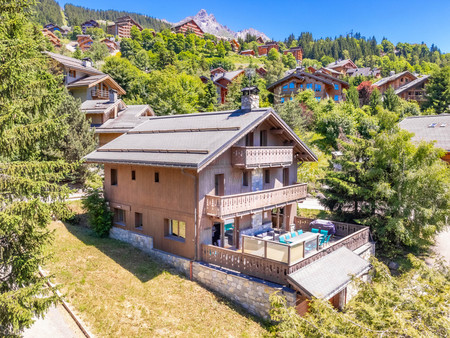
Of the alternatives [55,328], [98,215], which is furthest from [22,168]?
[98,215]

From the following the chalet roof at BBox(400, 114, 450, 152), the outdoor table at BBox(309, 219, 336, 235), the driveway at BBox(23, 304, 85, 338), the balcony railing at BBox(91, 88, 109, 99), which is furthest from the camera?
the balcony railing at BBox(91, 88, 109, 99)

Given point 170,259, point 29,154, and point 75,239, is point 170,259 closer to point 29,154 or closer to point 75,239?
point 75,239

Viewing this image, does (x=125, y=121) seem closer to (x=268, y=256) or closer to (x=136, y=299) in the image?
(x=136, y=299)

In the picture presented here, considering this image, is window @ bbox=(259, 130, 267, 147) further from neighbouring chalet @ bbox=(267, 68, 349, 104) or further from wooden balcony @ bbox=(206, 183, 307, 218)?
neighbouring chalet @ bbox=(267, 68, 349, 104)

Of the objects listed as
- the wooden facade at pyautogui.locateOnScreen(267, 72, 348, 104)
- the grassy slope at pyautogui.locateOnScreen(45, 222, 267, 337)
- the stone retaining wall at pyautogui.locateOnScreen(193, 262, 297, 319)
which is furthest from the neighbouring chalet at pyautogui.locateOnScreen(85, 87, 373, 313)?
the wooden facade at pyautogui.locateOnScreen(267, 72, 348, 104)

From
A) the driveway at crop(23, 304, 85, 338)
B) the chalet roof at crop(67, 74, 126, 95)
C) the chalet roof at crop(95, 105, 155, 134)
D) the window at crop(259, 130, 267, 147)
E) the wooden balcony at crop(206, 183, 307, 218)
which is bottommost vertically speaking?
the driveway at crop(23, 304, 85, 338)

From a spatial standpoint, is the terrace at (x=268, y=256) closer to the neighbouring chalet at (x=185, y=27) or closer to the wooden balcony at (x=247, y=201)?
the wooden balcony at (x=247, y=201)
